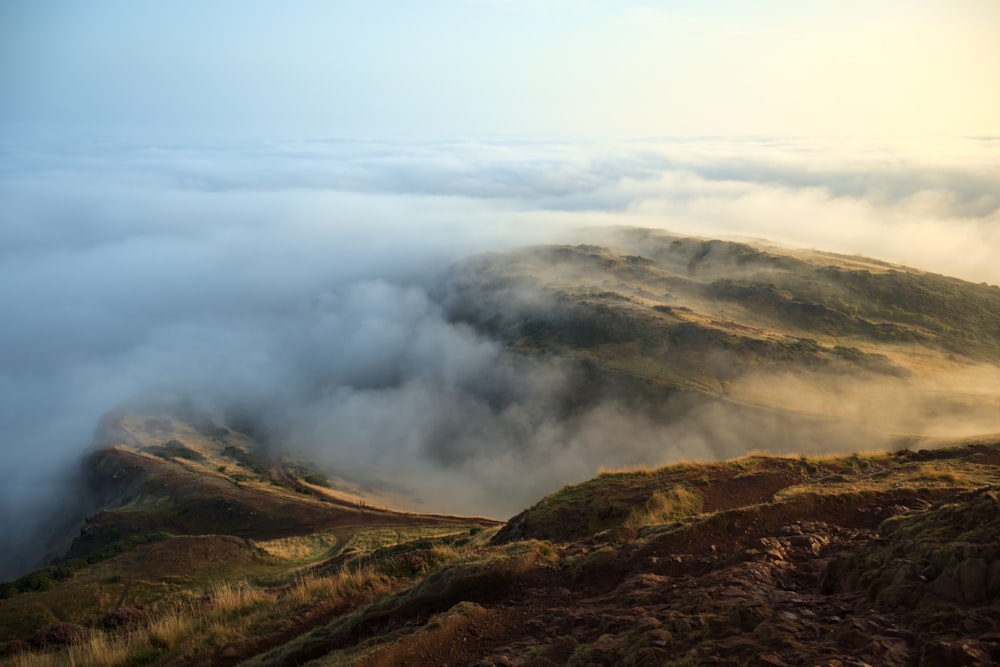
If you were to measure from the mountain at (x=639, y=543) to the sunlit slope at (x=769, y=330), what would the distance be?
418 mm

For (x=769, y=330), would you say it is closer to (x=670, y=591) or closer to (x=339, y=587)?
(x=339, y=587)

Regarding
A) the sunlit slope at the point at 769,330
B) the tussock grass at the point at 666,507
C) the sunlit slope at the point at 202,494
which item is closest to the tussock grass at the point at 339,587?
the tussock grass at the point at 666,507

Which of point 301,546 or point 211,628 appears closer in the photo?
point 211,628

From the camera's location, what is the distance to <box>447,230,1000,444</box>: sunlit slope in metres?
54.8

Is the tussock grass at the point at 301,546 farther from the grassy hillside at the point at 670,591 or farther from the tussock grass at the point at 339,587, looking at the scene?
the tussock grass at the point at 339,587

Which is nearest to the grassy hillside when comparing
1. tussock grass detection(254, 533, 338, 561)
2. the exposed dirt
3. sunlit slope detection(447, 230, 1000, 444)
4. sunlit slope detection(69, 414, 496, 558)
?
the exposed dirt

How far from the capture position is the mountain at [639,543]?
22.6 ft

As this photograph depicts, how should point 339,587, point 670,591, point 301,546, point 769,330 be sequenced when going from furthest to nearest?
point 769,330, point 301,546, point 339,587, point 670,591

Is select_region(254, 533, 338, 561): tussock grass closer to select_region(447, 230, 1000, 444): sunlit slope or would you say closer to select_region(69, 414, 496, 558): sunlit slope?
select_region(69, 414, 496, 558): sunlit slope

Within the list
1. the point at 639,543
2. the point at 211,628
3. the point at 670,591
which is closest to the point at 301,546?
the point at 211,628

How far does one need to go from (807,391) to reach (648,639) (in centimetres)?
5639

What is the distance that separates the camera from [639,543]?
10.8 meters

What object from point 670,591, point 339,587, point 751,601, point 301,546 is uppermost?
point 751,601

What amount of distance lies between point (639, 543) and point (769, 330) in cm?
6728
